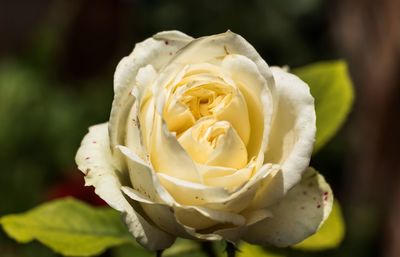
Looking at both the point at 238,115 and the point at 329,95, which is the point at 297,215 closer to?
the point at 238,115

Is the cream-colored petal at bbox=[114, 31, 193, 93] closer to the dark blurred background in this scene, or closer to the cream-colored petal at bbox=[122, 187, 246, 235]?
the cream-colored petal at bbox=[122, 187, 246, 235]

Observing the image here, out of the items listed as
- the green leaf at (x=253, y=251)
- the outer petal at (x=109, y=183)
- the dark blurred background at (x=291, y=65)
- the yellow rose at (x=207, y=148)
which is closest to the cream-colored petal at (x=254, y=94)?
the yellow rose at (x=207, y=148)

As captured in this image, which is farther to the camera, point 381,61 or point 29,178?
point 381,61

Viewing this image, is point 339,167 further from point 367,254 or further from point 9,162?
point 9,162

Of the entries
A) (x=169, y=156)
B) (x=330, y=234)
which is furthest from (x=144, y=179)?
(x=330, y=234)

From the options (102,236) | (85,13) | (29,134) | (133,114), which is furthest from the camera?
(85,13)

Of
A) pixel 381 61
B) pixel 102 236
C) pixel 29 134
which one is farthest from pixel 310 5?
pixel 102 236
